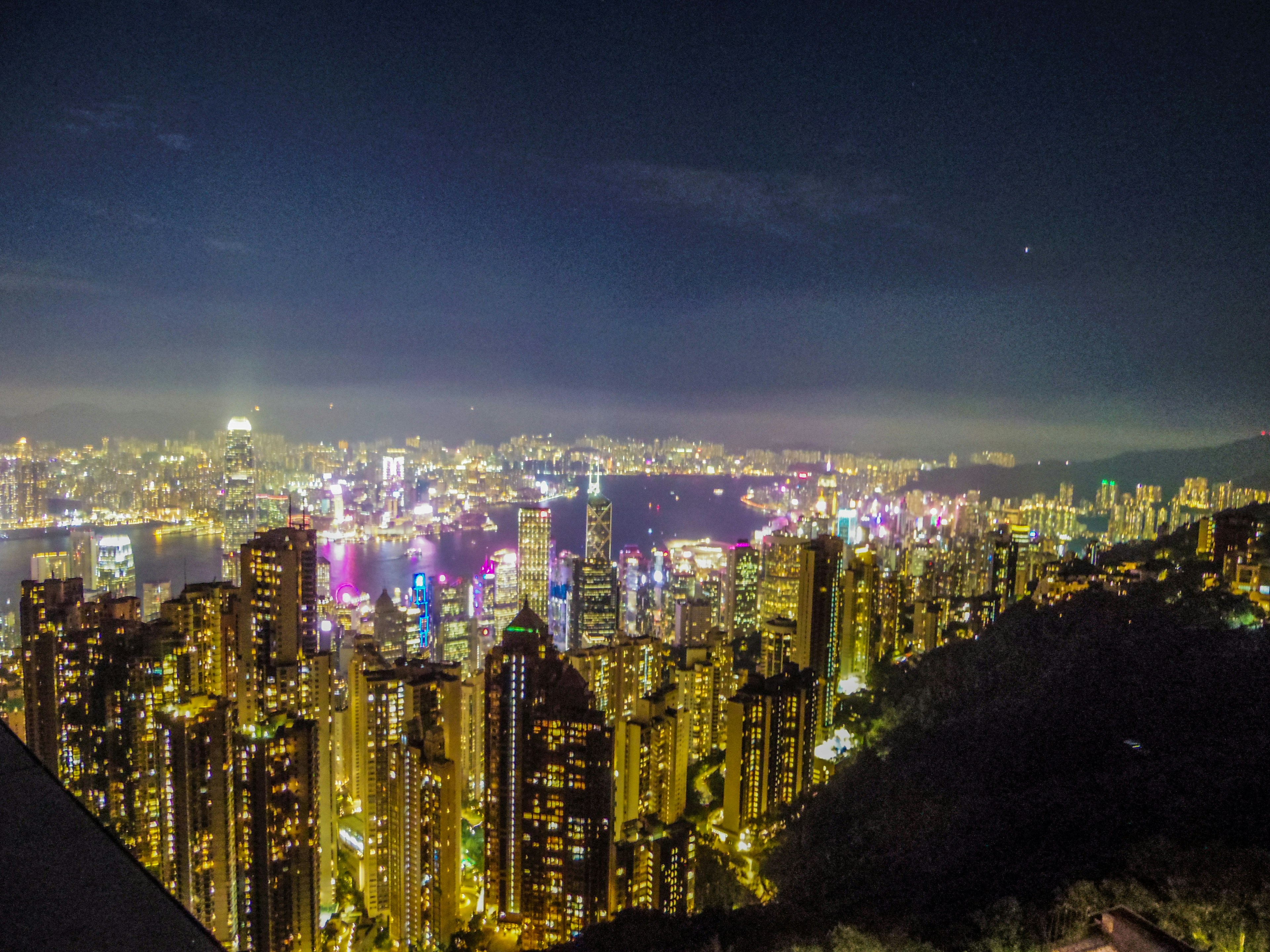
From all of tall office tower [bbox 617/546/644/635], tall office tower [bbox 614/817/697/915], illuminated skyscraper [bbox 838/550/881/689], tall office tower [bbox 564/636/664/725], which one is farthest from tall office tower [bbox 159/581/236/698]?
illuminated skyscraper [bbox 838/550/881/689]

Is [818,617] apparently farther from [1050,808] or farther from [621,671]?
[1050,808]

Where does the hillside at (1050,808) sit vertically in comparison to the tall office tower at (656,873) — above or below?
above

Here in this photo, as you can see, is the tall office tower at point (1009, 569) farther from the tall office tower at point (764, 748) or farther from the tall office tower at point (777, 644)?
the tall office tower at point (764, 748)

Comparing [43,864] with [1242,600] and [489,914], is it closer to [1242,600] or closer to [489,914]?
[489,914]

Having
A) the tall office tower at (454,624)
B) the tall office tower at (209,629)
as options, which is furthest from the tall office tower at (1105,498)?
the tall office tower at (209,629)

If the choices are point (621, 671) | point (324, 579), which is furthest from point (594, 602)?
point (324, 579)

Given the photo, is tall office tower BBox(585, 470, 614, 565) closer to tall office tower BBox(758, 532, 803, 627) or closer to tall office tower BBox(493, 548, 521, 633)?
tall office tower BBox(493, 548, 521, 633)
